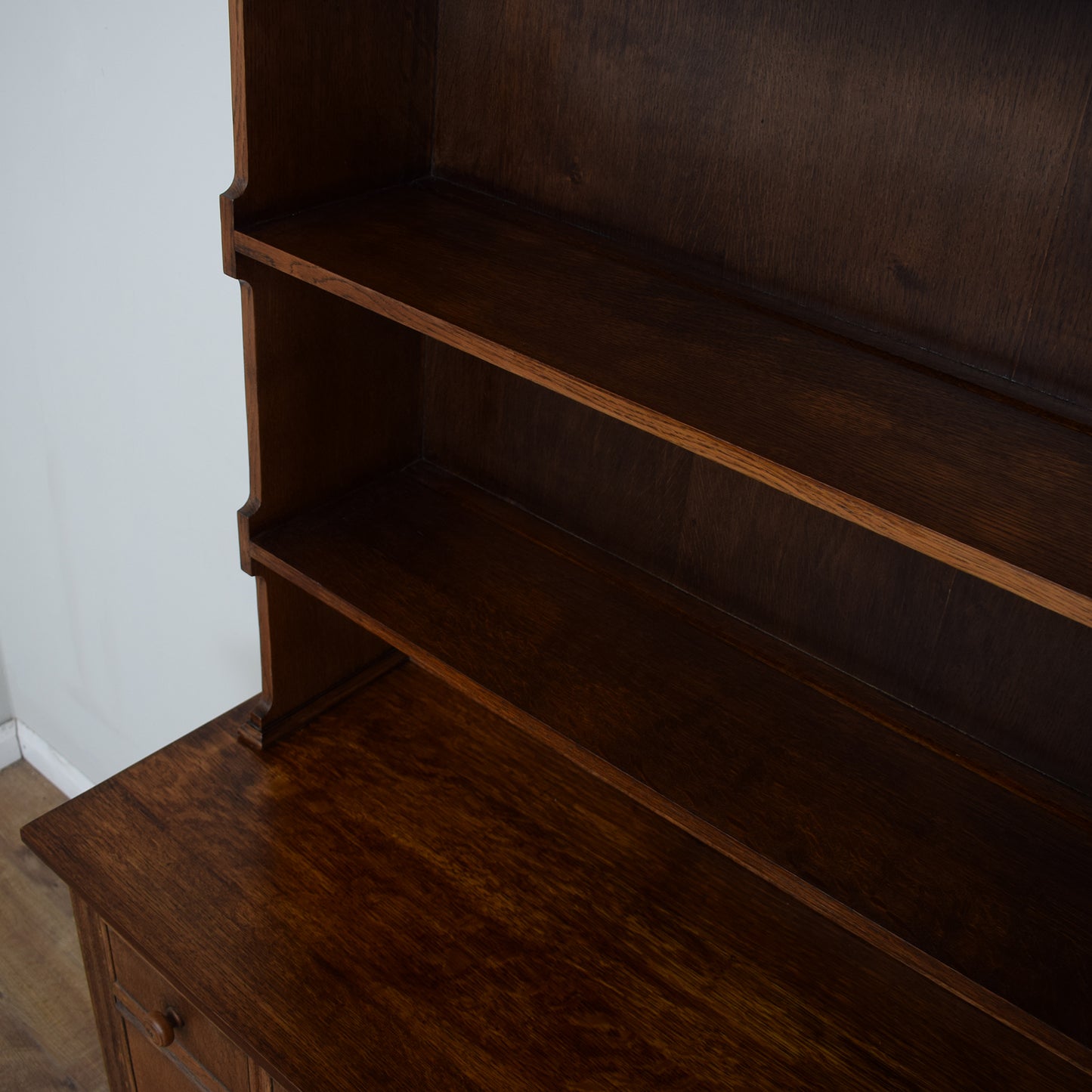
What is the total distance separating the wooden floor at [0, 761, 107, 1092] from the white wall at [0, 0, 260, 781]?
275 mm

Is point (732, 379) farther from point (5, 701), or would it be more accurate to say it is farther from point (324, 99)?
point (5, 701)

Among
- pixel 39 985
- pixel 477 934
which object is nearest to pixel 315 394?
pixel 477 934

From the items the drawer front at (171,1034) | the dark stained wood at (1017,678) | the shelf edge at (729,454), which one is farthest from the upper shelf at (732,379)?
the drawer front at (171,1034)

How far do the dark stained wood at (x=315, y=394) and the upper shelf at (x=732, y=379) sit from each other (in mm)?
103

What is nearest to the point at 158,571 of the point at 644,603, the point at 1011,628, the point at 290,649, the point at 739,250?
the point at 290,649

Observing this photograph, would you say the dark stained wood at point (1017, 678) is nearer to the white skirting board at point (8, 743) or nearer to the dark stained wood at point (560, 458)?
the dark stained wood at point (560, 458)

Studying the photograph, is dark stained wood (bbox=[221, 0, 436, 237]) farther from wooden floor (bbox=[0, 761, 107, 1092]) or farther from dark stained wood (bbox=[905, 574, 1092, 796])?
wooden floor (bbox=[0, 761, 107, 1092])

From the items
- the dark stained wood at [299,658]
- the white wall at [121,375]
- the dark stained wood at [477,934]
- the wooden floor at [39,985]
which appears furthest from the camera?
the wooden floor at [39,985]

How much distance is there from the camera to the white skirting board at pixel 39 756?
2.80 m

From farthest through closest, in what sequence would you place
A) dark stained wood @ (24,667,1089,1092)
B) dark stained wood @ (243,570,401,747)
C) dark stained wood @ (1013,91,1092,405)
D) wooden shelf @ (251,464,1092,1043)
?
1. dark stained wood @ (243,570,401,747)
2. dark stained wood @ (24,667,1089,1092)
3. wooden shelf @ (251,464,1092,1043)
4. dark stained wood @ (1013,91,1092,405)

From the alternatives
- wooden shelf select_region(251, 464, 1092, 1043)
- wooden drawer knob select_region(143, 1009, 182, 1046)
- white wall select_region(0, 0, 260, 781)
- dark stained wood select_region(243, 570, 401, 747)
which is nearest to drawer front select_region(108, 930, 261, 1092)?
wooden drawer knob select_region(143, 1009, 182, 1046)

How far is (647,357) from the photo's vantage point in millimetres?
1062

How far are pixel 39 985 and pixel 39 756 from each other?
25.8 inches

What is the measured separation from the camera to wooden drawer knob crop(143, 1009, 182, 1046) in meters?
1.44
